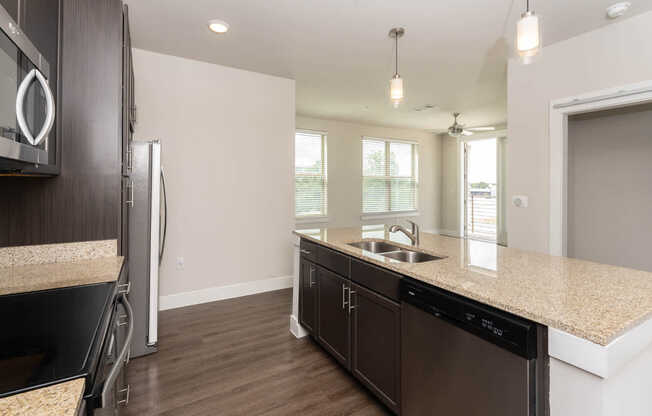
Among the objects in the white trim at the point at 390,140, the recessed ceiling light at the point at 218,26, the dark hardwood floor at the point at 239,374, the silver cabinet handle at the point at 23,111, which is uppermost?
the recessed ceiling light at the point at 218,26

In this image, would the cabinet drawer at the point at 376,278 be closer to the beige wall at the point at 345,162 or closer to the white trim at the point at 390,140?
the beige wall at the point at 345,162

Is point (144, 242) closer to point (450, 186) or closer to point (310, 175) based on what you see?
point (310, 175)

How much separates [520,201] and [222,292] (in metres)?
3.62

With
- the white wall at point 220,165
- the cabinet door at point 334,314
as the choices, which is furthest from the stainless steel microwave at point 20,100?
the white wall at point 220,165

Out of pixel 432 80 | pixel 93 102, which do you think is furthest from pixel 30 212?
pixel 432 80

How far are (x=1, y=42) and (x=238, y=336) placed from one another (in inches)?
101

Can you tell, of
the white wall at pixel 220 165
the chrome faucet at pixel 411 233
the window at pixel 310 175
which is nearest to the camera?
the chrome faucet at pixel 411 233

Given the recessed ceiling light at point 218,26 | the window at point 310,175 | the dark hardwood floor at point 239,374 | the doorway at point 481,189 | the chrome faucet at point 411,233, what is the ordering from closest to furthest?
the dark hardwood floor at point 239,374 < the chrome faucet at point 411,233 < the recessed ceiling light at point 218,26 < the window at point 310,175 < the doorway at point 481,189

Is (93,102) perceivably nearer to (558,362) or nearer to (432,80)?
(558,362)

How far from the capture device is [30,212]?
1.69 metres

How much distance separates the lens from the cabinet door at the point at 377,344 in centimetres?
172

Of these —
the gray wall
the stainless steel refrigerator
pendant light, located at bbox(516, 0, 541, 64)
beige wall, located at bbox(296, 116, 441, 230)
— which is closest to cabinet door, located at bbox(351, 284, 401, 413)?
pendant light, located at bbox(516, 0, 541, 64)

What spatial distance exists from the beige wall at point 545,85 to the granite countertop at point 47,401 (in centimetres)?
382

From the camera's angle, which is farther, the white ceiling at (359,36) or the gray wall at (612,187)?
the gray wall at (612,187)
